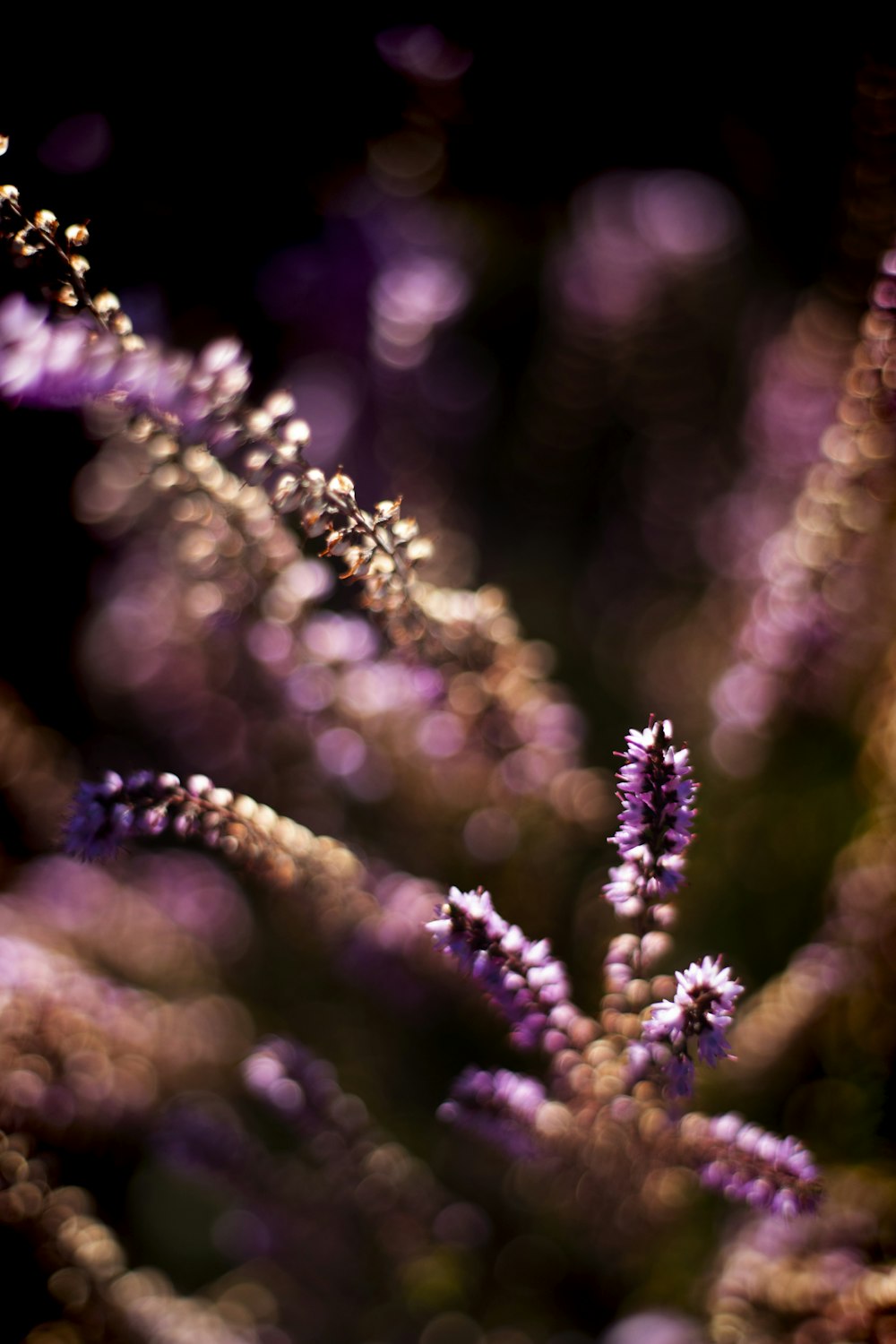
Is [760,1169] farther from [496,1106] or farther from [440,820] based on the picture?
[440,820]

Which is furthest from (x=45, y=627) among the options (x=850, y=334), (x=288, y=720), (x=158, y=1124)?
(x=850, y=334)

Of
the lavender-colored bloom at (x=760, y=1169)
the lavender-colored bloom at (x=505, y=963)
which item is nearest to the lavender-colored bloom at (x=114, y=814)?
the lavender-colored bloom at (x=505, y=963)

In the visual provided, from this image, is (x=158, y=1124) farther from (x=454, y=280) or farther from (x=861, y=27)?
(x=861, y=27)

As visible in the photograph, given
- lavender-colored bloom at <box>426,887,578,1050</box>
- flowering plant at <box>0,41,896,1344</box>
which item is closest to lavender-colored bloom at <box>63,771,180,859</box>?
flowering plant at <box>0,41,896,1344</box>

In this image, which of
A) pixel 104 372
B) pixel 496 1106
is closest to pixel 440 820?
pixel 496 1106

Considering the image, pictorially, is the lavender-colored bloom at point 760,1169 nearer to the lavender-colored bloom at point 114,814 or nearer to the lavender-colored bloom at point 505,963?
the lavender-colored bloom at point 505,963
